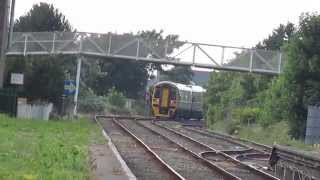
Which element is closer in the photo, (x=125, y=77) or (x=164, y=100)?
(x=164, y=100)

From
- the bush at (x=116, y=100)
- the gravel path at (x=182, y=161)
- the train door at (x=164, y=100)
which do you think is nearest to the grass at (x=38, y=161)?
the gravel path at (x=182, y=161)

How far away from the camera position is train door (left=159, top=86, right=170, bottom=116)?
245 feet

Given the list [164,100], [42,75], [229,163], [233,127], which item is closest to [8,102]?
[42,75]

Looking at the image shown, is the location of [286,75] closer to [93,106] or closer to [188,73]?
[93,106]

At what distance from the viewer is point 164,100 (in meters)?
74.5

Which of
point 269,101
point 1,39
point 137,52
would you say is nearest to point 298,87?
point 269,101

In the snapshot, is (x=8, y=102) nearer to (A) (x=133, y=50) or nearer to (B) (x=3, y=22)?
(A) (x=133, y=50)

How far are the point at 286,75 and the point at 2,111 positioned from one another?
17099 mm

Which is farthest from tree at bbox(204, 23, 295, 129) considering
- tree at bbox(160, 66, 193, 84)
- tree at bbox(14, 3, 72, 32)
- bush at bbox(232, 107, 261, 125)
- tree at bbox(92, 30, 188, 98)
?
tree at bbox(160, 66, 193, 84)

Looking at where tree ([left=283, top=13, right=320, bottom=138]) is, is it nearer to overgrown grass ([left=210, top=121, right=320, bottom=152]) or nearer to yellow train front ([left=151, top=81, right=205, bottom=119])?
overgrown grass ([left=210, top=121, right=320, bottom=152])

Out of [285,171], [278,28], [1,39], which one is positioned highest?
[278,28]

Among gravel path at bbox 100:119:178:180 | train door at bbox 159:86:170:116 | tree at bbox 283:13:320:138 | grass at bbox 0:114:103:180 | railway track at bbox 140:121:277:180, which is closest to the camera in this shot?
grass at bbox 0:114:103:180

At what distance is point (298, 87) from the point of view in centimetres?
4491

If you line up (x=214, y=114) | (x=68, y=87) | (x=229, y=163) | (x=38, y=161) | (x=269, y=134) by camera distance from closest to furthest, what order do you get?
(x=38, y=161), (x=229, y=163), (x=269, y=134), (x=68, y=87), (x=214, y=114)
